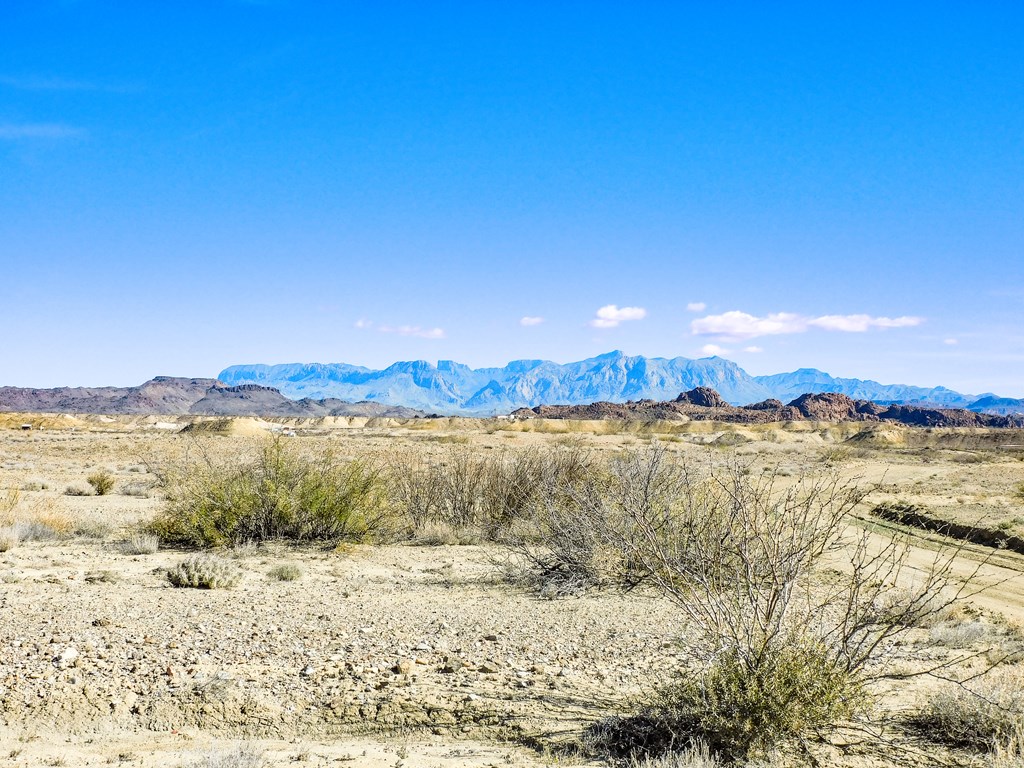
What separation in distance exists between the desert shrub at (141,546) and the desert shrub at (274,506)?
1.91ft

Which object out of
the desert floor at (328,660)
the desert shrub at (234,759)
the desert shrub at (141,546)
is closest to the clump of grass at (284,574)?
the desert floor at (328,660)

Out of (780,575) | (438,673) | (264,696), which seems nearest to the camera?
(780,575)

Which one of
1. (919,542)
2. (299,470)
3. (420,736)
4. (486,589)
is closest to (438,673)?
(420,736)

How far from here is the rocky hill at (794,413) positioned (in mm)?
165250

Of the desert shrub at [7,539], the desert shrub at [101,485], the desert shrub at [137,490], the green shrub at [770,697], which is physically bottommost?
the desert shrub at [137,490]

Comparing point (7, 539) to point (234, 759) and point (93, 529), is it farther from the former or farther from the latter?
point (234, 759)

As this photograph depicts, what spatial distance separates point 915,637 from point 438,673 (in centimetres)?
527

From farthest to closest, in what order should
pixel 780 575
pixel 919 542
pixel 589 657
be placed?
pixel 919 542, pixel 589 657, pixel 780 575

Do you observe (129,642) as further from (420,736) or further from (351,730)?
(420,736)

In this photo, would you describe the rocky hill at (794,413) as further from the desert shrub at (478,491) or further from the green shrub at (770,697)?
the green shrub at (770,697)

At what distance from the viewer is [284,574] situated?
34.4 ft

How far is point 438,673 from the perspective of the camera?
6.68 metres

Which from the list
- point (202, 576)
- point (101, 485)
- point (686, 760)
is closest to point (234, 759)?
point (686, 760)

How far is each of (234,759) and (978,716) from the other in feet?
17.2
